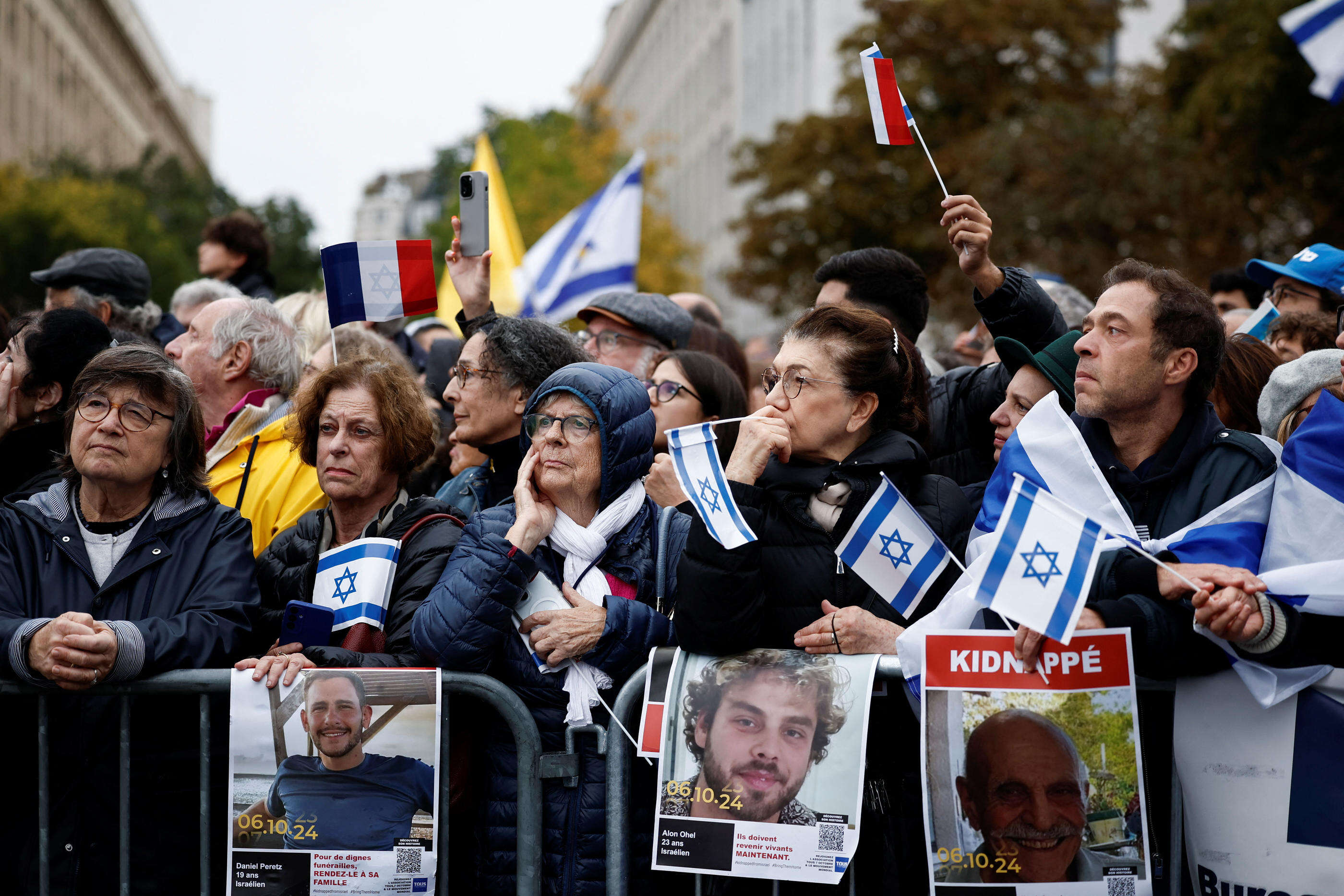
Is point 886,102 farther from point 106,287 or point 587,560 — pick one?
point 106,287

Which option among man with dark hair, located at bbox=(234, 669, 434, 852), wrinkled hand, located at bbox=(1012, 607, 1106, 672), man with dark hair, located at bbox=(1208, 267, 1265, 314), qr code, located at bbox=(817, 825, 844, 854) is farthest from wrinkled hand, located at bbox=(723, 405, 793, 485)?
man with dark hair, located at bbox=(1208, 267, 1265, 314)

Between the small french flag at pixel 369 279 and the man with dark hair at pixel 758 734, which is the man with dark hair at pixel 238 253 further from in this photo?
the man with dark hair at pixel 758 734

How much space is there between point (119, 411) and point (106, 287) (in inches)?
128

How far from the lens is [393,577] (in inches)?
144

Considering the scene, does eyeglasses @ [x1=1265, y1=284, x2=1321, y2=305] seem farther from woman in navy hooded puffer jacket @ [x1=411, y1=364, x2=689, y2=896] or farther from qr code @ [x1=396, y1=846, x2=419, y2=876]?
qr code @ [x1=396, y1=846, x2=419, y2=876]

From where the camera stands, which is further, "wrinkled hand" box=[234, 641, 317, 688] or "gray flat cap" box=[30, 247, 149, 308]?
"gray flat cap" box=[30, 247, 149, 308]

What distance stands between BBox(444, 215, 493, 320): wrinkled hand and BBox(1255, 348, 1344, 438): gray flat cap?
2.80 m

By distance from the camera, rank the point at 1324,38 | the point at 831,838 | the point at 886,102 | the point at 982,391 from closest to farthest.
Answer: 1. the point at 831,838
2. the point at 886,102
3. the point at 982,391
4. the point at 1324,38

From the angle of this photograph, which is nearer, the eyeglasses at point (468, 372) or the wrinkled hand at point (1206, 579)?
the wrinkled hand at point (1206, 579)

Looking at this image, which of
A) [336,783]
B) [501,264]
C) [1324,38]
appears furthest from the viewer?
[501,264]

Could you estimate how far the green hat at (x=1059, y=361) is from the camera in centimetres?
390

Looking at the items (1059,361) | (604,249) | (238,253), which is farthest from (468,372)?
(604,249)

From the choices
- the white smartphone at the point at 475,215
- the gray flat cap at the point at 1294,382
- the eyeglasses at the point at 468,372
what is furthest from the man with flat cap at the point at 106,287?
the gray flat cap at the point at 1294,382

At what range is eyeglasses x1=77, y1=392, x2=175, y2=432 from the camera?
3.67 meters
